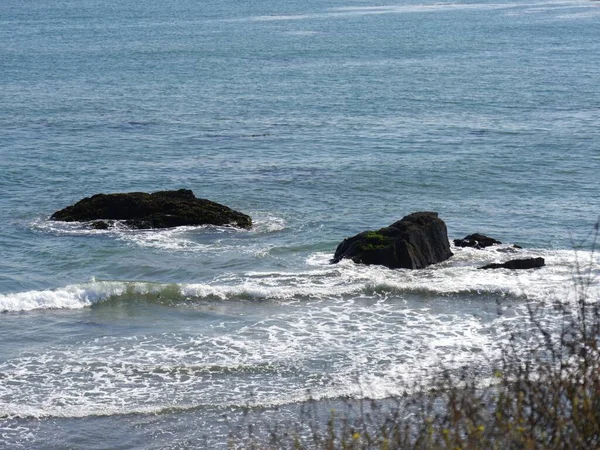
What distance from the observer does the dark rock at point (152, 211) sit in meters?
30.5

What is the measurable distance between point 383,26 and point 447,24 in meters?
7.37

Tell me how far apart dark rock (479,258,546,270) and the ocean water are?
1.18ft

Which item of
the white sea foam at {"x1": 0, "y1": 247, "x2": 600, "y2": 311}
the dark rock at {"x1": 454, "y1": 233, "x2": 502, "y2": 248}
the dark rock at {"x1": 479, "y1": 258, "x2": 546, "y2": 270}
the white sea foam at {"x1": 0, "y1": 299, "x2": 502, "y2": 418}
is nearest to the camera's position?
the white sea foam at {"x1": 0, "y1": 299, "x2": 502, "y2": 418}

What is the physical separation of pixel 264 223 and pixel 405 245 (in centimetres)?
626

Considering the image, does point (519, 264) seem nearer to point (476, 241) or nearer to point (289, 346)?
point (476, 241)

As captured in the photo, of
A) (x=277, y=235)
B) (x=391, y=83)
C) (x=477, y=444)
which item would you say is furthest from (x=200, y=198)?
(x=391, y=83)

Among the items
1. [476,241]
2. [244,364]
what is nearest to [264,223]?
[476,241]

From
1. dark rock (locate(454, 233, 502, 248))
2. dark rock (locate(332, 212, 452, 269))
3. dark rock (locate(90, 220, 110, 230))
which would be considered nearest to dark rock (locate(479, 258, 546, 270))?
dark rock (locate(332, 212, 452, 269))

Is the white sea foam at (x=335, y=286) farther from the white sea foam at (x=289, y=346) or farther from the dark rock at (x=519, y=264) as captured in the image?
the dark rock at (x=519, y=264)

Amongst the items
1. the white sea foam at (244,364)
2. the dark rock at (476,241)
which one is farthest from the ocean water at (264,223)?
the dark rock at (476,241)

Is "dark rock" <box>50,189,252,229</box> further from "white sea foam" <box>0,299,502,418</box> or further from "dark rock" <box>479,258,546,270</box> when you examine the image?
"white sea foam" <box>0,299,502,418</box>

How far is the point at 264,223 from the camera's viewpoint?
30.9m

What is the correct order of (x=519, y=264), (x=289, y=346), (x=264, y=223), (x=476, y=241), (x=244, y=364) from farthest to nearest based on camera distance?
1. (x=264, y=223)
2. (x=476, y=241)
3. (x=519, y=264)
4. (x=289, y=346)
5. (x=244, y=364)

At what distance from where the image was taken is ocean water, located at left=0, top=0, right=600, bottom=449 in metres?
18.3
